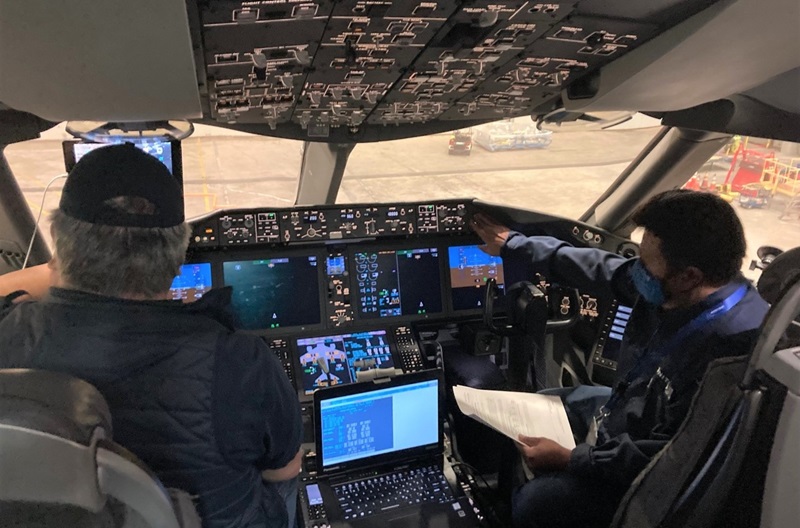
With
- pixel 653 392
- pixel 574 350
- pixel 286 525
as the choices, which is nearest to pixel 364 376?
pixel 286 525

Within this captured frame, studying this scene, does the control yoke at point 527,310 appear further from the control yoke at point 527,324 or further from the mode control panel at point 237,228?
the mode control panel at point 237,228

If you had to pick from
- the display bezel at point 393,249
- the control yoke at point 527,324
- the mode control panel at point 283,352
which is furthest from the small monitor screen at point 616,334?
the mode control panel at point 283,352

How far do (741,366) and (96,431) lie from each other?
1043mm

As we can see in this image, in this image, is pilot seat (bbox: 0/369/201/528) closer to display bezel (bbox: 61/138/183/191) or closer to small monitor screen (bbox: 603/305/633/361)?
display bezel (bbox: 61/138/183/191)

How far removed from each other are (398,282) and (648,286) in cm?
104

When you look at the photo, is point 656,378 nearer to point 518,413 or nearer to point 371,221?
point 518,413

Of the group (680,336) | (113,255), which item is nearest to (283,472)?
(113,255)

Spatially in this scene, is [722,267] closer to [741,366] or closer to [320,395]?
[741,366]

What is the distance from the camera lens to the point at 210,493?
1093 mm

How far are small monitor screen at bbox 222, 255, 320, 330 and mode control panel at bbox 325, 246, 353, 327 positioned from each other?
5cm

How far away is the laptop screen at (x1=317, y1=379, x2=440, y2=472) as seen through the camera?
1.94 m

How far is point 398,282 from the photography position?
8.32 feet

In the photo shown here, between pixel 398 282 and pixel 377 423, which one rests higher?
pixel 398 282

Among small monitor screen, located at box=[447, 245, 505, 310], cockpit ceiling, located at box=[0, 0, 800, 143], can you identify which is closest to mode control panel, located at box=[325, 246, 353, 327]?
small monitor screen, located at box=[447, 245, 505, 310]
